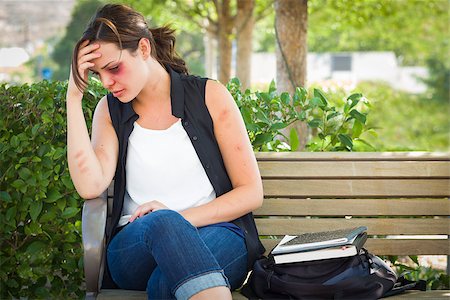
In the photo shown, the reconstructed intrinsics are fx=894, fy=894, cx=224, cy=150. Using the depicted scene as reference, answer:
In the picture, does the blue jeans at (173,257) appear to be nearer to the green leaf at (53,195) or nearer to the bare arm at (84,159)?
the bare arm at (84,159)

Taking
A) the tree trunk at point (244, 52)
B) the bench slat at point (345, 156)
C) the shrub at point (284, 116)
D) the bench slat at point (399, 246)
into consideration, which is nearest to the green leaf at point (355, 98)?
the shrub at point (284, 116)

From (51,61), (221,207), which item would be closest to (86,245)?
(221,207)

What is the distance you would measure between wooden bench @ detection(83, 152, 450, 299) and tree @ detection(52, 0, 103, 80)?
80.0ft

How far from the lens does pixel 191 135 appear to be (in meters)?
3.48

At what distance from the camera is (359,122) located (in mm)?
4270

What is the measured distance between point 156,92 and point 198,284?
38.8 inches

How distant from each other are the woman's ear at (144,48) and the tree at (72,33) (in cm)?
2460

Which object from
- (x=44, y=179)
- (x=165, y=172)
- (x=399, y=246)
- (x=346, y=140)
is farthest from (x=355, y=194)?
(x=44, y=179)

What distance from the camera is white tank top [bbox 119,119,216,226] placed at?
343cm

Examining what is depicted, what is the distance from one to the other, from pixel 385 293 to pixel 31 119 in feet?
5.89

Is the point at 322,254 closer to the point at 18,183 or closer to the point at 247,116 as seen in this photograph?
the point at 247,116

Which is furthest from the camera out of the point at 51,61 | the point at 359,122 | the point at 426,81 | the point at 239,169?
the point at 51,61

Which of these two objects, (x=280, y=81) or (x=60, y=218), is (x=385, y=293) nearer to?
(x=60, y=218)

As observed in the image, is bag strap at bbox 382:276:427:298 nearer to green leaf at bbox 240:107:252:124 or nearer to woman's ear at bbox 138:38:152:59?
green leaf at bbox 240:107:252:124
